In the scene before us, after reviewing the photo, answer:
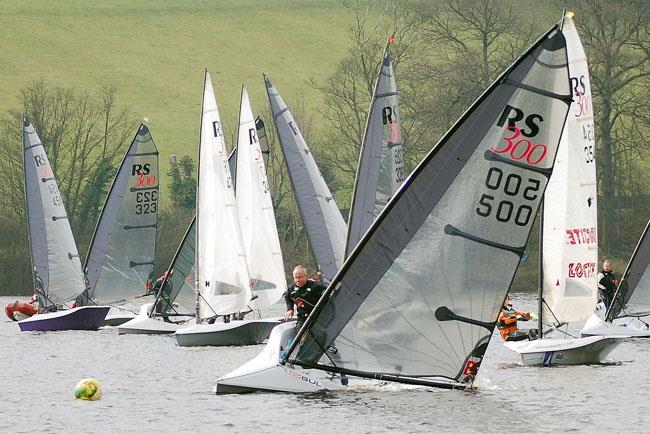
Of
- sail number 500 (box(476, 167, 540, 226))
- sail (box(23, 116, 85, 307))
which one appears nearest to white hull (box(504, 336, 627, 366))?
sail number 500 (box(476, 167, 540, 226))

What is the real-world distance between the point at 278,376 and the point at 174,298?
17.6 meters

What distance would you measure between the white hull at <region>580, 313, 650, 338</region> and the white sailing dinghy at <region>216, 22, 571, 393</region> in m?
12.1

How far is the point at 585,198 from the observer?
87.8 feet

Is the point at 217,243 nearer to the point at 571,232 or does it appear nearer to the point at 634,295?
the point at 571,232

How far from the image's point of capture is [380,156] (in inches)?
1210

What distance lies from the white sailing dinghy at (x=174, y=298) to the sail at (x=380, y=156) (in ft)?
23.6

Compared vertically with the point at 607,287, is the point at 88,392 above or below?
below

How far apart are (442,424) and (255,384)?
326 centimetres

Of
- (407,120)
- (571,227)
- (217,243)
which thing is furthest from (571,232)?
(407,120)

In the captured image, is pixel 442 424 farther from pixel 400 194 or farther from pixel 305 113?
pixel 305 113

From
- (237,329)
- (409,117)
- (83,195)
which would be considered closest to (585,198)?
(237,329)

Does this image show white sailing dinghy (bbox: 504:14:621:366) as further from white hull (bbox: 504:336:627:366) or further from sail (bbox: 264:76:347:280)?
sail (bbox: 264:76:347:280)

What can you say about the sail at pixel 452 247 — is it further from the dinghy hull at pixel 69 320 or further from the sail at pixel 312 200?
the dinghy hull at pixel 69 320

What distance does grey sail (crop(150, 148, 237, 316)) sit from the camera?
3738 centimetres
